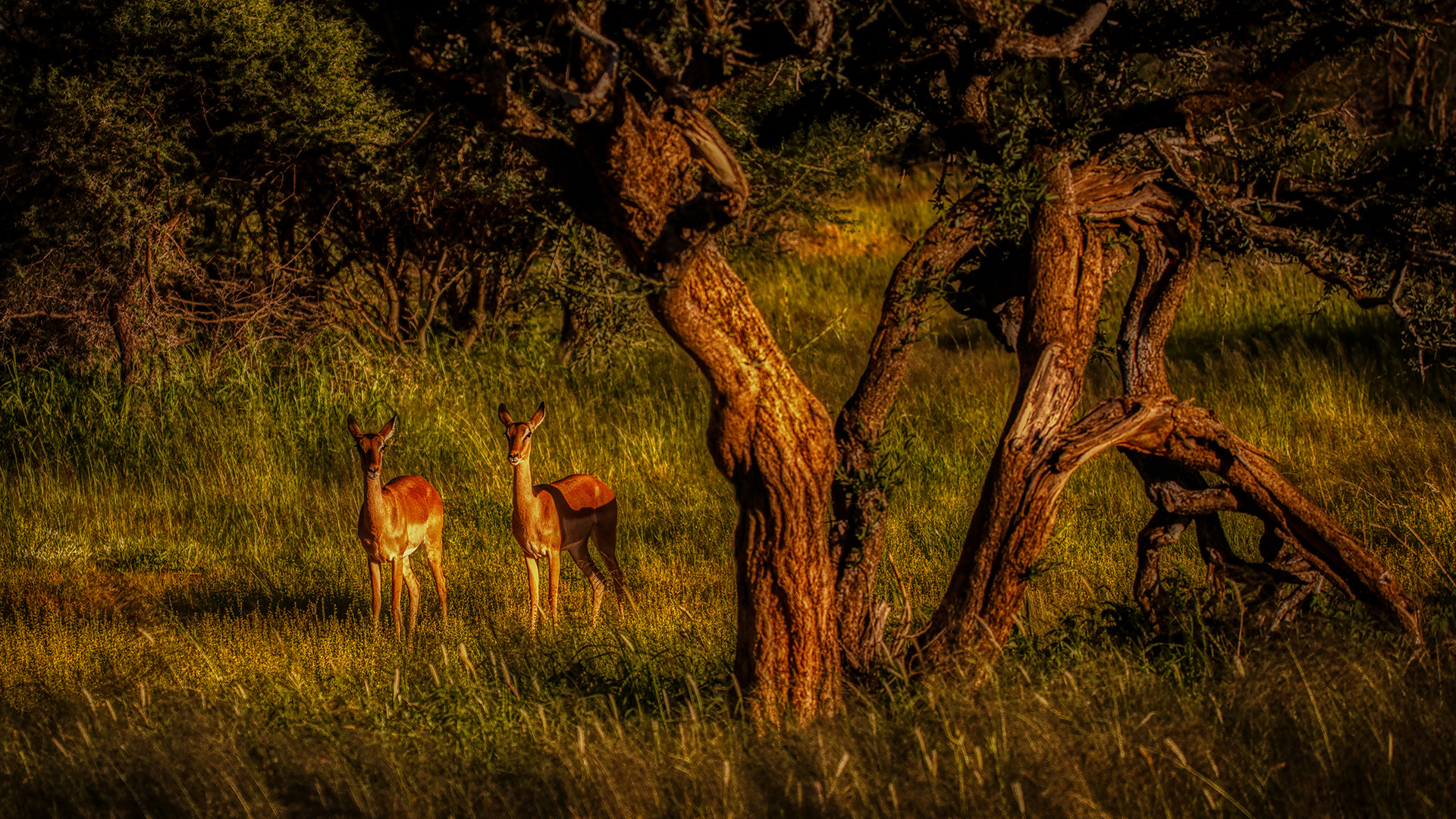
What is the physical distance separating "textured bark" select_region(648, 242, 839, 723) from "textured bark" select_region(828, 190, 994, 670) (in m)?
0.26

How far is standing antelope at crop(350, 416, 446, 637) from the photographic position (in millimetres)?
7246

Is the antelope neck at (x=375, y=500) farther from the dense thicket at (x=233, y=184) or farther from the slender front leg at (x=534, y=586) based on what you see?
the dense thicket at (x=233, y=184)

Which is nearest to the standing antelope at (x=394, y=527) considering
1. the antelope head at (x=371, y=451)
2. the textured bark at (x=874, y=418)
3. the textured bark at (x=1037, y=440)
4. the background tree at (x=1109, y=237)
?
the antelope head at (x=371, y=451)

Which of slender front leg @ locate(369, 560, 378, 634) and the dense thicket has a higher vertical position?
the dense thicket

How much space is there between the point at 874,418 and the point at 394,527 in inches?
131

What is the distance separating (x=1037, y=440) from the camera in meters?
4.98

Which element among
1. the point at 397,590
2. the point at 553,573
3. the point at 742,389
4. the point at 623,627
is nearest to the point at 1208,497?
the point at 742,389

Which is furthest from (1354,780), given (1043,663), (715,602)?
(715,602)

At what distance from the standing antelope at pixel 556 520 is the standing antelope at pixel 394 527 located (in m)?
0.58

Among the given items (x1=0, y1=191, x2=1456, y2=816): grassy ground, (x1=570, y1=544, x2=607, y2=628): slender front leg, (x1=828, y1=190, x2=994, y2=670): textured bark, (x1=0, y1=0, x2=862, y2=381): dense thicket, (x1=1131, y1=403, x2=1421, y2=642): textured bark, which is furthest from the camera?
(x1=0, y1=0, x2=862, y2=381): dense thicket

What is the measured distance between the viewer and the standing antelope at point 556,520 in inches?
283

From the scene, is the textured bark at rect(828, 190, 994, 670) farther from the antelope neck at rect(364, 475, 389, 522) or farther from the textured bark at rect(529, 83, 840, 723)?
the antelope neck at rect(364, 475, 389, 522)

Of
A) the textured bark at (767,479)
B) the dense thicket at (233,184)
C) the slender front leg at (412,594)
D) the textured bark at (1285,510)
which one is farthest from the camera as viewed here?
the dense thicket at (233,184)

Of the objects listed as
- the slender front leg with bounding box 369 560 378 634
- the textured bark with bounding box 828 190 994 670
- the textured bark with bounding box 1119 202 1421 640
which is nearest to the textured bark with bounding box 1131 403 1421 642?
the textured bark with bounding box 1119 202 1421 640
